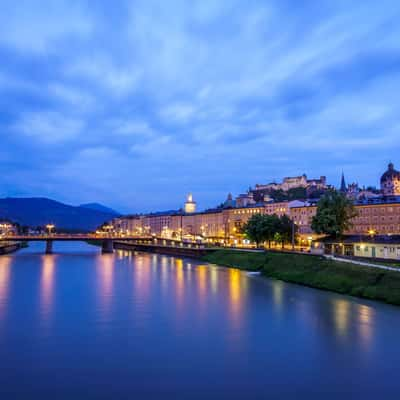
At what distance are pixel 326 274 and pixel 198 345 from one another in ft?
77.5

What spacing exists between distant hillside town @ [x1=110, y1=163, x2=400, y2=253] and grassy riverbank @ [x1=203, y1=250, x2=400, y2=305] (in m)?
15.3

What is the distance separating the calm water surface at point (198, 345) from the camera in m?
17.4

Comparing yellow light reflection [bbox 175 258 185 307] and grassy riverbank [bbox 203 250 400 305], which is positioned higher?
grassy riverbank [bbox 203 250 400 305]

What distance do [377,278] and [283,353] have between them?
18289mm

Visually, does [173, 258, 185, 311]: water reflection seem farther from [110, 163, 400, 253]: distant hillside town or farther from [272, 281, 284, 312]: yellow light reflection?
[110, 163, 400, 253]: distant hillside town

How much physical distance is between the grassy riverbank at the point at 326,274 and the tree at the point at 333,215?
23.2 feet

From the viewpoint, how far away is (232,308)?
109ft

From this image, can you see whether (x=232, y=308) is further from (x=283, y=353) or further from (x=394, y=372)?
(x=394, y=372)

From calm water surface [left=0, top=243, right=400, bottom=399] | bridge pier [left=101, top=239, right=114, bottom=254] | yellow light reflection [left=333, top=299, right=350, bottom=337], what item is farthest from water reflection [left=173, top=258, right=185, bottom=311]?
bridge pier [left=101, top=239, right=114, bottom=254]

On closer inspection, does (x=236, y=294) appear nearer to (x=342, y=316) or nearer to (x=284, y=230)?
(x=342, y=316)

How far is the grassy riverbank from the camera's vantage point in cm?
3506

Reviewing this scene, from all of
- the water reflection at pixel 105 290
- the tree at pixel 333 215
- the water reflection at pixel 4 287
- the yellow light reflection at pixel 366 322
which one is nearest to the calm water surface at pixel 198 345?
the yellow light reflection at pixel 366 322

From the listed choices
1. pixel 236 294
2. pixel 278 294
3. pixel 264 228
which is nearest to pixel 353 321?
pixel 278 294

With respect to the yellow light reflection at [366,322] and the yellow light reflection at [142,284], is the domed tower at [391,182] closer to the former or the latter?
the yellow light reflection at [142,284]
